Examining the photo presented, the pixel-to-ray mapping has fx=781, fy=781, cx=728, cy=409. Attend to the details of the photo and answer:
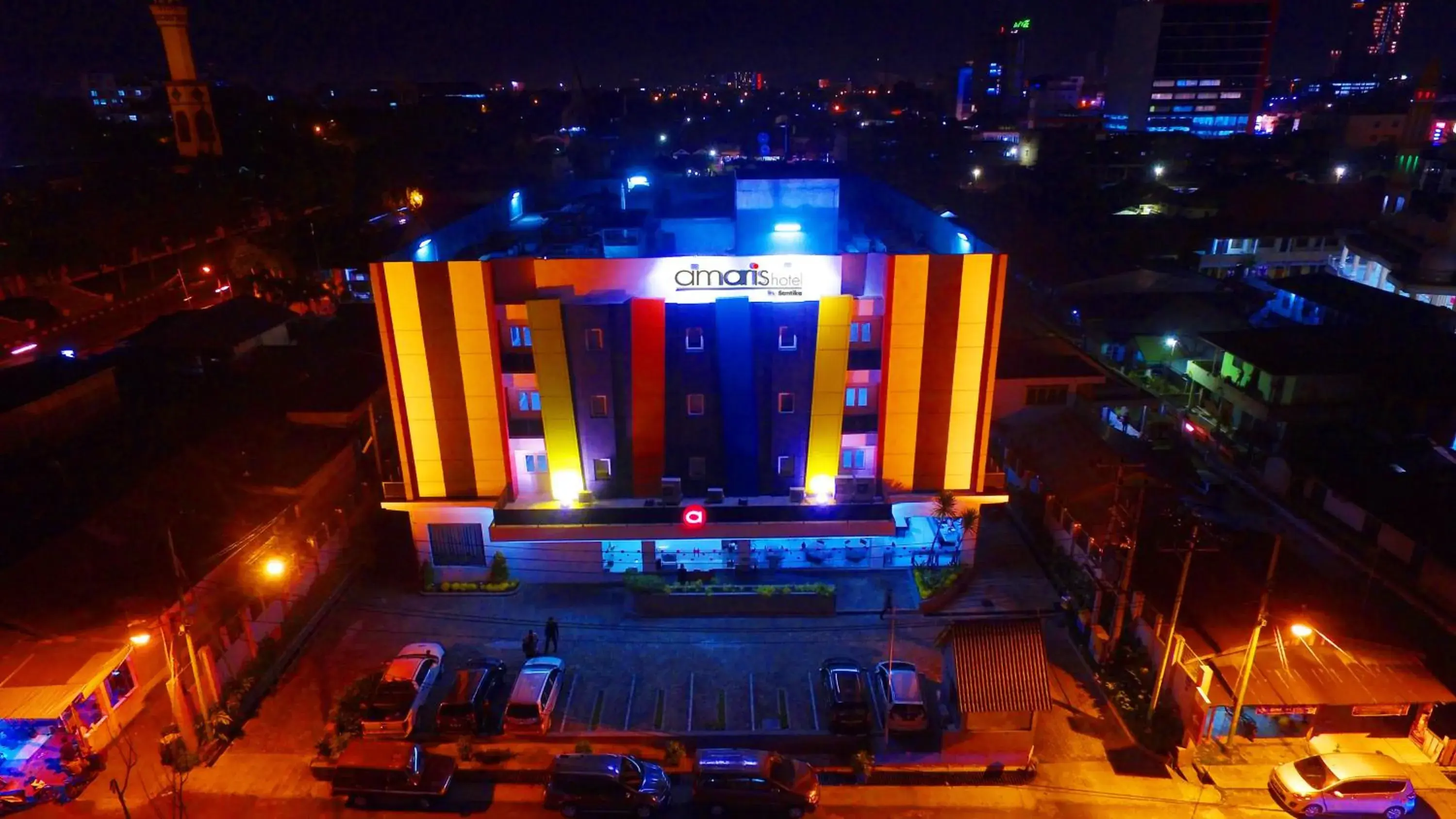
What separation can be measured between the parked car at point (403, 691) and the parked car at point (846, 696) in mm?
12385

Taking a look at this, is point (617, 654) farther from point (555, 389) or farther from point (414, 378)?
point (414, 378)

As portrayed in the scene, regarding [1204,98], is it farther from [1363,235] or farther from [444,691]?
[444,691]

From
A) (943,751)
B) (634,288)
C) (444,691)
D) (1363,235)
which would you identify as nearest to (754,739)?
(943,751)

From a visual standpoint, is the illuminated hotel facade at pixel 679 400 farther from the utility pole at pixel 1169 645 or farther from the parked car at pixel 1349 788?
the parked car at pixel 1349 788

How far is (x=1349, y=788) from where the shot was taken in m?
19.5

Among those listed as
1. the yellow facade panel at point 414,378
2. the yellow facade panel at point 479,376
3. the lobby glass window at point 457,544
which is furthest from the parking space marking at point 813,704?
the yellow facade panel at point 414,378

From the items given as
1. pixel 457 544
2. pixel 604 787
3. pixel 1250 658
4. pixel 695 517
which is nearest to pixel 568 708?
pixel 604 787

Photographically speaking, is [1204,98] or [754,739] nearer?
[754,739]

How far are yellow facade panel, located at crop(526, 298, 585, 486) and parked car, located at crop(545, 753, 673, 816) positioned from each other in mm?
11020

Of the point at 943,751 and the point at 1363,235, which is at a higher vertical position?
the point at 1363,235

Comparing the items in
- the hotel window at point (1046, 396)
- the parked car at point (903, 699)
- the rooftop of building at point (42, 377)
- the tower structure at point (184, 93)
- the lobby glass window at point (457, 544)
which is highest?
the tower structure at point (184, 93)

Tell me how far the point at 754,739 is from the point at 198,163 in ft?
265

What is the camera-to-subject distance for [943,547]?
30.4 m

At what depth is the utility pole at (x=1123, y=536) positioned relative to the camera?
2242 cm
